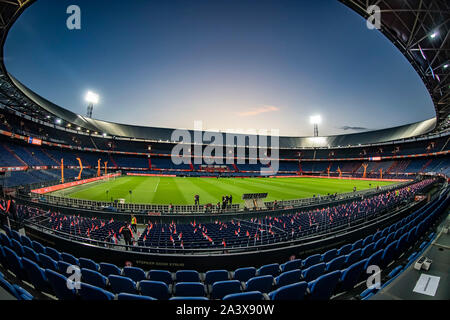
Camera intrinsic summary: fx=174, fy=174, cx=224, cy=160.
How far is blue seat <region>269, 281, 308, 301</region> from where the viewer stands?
2.98m

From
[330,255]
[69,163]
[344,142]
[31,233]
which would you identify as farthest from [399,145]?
[69,163]

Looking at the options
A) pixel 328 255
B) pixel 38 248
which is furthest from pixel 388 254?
pixel 38 248

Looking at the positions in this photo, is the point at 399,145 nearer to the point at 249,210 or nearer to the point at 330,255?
the point at 249,210

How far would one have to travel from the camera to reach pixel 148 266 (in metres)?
6.02

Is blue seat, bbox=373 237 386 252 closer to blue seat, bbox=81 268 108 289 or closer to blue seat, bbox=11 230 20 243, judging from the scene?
blue seat, bbox=81 268 108 289

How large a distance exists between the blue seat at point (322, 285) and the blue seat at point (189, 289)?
2193mm

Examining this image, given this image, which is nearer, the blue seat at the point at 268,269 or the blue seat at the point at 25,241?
the blue seat at the point at 268,269

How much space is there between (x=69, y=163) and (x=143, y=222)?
3953cm

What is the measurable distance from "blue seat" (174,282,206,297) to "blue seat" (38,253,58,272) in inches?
141

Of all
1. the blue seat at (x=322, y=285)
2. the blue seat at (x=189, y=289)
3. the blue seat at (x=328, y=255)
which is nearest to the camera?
the blue seat at (x=322, y=285)

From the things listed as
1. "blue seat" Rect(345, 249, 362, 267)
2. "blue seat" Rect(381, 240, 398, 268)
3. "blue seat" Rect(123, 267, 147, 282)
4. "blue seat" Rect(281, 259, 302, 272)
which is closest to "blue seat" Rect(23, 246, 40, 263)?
"blue seat" Rect(123, 267, 147, 282)

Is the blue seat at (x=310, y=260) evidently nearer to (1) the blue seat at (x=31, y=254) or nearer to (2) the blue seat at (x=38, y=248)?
(1) the blue seat at (x=31, y=254)

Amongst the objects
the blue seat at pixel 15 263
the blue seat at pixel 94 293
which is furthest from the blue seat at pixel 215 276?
the blue seat at pixel 15 263

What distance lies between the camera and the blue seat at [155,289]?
3.44m
